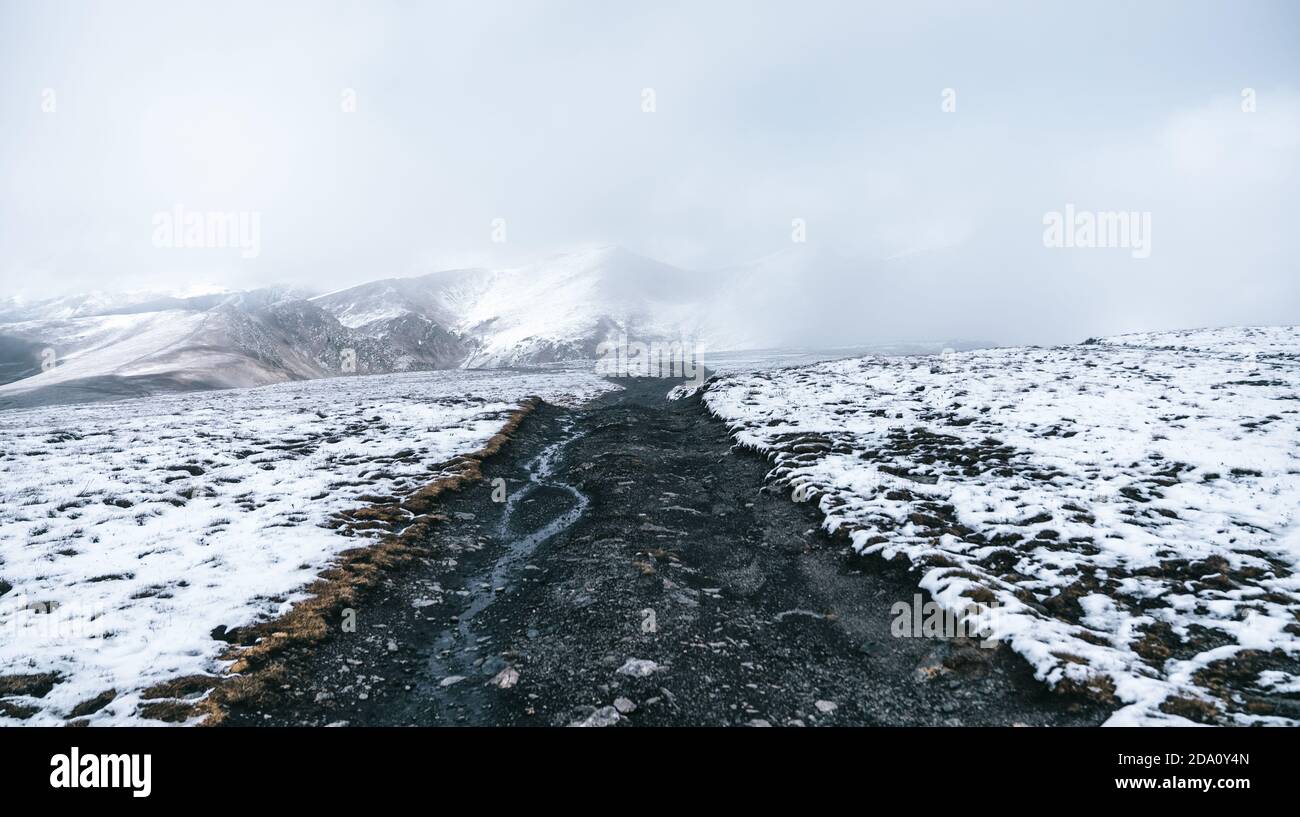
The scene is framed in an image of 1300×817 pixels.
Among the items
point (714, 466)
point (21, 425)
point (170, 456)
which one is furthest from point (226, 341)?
point (714, 466)

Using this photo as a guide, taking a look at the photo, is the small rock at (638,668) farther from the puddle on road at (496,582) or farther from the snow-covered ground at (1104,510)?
the snow-covered ground at (1104,510)

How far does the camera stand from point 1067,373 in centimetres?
3531

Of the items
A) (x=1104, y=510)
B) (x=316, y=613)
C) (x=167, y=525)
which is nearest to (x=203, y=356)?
(x=167, y=525)

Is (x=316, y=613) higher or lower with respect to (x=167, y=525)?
lower

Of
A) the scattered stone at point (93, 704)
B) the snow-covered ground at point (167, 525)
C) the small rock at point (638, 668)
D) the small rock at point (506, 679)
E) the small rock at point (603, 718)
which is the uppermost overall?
the snow-covered ground at point (167, 525)

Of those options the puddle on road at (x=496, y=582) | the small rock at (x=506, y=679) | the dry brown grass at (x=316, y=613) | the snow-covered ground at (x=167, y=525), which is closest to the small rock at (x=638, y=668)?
the small rock at (x=506, y=679)

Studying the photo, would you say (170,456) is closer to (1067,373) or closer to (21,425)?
(21,425)

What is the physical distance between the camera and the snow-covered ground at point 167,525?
9953 millimetres

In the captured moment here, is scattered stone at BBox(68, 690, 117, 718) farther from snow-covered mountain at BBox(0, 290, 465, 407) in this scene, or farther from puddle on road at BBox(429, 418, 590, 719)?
snow-covered mountain at BBox(0, 290, 465, 407)

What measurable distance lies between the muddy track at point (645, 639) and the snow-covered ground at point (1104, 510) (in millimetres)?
1125

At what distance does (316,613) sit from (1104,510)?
19935 millimetres

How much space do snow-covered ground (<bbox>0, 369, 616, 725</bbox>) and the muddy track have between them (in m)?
2.49

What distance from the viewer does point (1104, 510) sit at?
1488cm

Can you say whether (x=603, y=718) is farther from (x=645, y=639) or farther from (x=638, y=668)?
(x=645, y=639)
